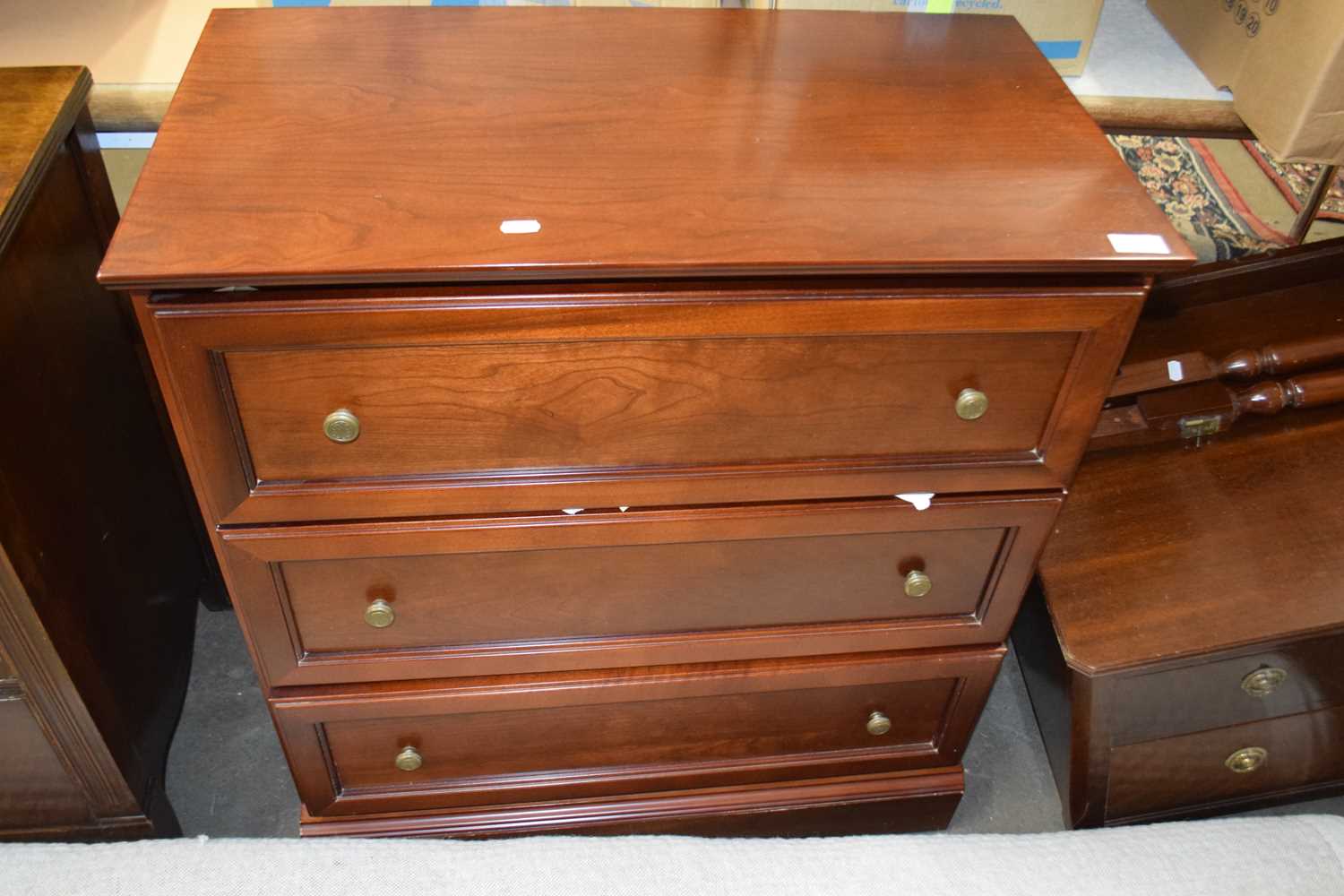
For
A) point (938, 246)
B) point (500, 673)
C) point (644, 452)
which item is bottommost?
point (500, 673)

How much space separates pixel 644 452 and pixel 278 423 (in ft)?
0.94

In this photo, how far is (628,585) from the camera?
1.05m

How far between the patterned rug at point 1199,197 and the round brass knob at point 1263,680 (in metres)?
0.86

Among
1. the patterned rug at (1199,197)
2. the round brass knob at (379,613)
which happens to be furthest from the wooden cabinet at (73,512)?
the patterned rug at (1199,197)

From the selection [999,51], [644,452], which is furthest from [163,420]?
[999,51]

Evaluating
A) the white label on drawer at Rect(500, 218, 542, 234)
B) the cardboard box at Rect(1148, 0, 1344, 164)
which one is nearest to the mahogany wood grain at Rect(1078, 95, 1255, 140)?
the cardboard box at Rect(1148, 0, 1344, 164)

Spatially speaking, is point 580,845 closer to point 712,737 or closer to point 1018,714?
point 712,737

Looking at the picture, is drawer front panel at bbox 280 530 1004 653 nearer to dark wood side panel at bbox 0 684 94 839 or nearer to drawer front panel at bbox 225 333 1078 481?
drawer front panel at bbox 225 333 1078 481

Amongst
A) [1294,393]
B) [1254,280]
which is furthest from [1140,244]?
[1254,280]

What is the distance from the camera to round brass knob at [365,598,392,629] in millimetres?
1009

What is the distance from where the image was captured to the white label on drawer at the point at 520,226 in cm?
79

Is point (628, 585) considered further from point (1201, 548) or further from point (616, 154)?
point (1201, 548)

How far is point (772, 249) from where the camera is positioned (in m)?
0.79

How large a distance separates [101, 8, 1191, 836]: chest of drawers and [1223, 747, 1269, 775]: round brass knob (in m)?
0.38
